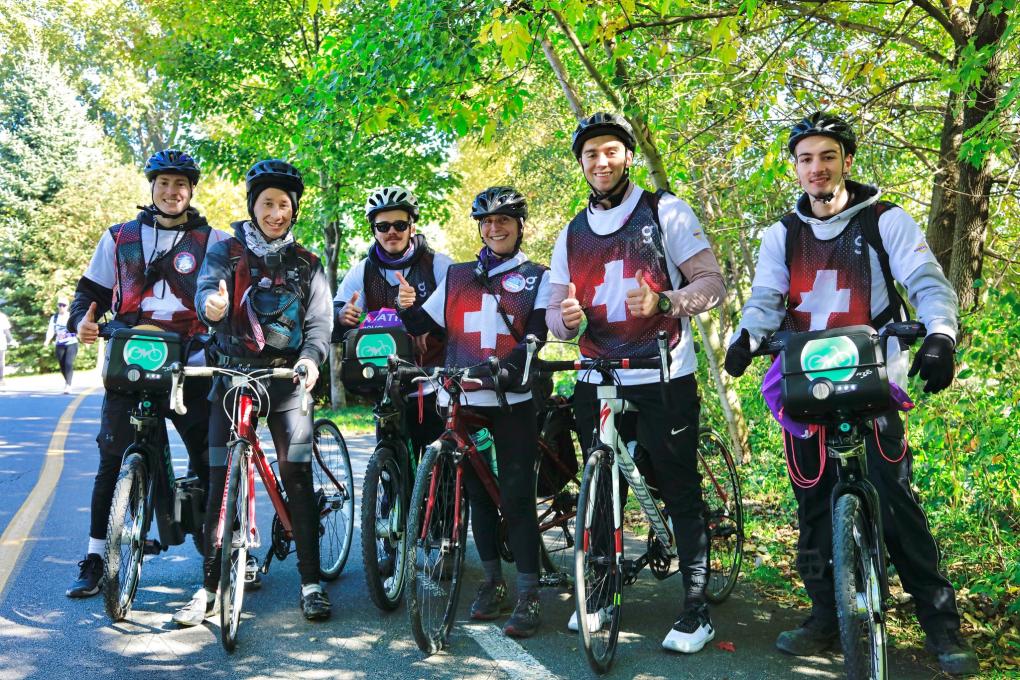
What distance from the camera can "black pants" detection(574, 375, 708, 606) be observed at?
192 inches

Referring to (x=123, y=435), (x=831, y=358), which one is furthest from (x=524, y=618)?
(x=123, y=435)

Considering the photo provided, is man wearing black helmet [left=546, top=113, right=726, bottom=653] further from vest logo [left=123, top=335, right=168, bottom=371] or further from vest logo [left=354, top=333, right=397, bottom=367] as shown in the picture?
vest logo [left=123, top=335, right=168, bottom=371]

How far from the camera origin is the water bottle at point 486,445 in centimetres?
549

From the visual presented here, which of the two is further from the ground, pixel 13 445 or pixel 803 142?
pixel 803 142

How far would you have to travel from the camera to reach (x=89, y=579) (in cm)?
591

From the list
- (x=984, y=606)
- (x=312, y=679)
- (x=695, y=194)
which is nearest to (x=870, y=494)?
(x=984, y=606)

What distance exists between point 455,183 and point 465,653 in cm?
1417

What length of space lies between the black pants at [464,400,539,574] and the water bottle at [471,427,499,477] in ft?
0.51

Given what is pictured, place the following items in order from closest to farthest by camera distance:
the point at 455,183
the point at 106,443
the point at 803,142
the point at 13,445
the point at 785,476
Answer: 1. the point at 803,142
2. the point at 106,443
3. the point at 785,476
4. the point at 13,445
5. the point at 455,183

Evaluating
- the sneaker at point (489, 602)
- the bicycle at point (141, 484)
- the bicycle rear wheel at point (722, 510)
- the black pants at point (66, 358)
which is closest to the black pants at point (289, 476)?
the bicycle at point (141, 484)

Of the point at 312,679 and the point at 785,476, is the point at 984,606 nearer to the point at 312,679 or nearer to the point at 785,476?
the point at 785,476

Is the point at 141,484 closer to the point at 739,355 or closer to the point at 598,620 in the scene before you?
the point at 598,620

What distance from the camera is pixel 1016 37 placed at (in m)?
5.80

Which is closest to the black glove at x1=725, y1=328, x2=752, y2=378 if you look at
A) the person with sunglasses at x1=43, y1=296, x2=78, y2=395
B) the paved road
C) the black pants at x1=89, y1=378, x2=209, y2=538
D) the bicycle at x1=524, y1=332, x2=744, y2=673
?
the bicycle at x1=524, y1=332, x2=744, y2=673
